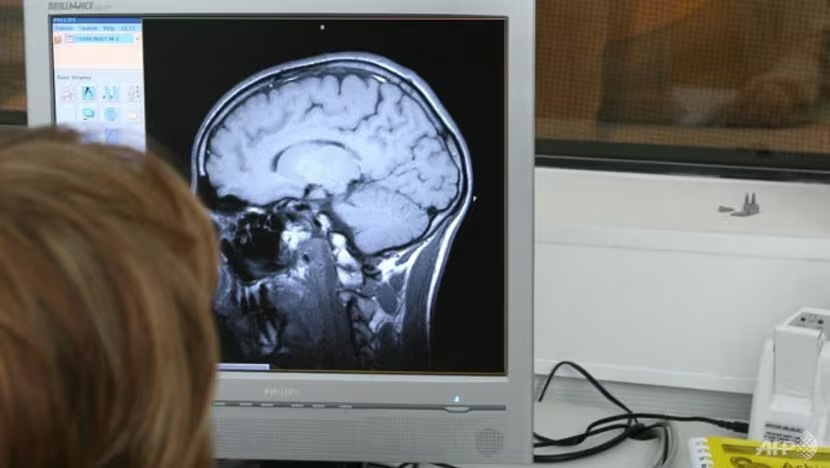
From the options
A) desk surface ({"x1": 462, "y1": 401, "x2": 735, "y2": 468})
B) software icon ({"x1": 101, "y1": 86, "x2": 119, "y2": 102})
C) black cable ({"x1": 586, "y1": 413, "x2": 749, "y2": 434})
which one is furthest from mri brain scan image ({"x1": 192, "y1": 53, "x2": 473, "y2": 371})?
black cable ({"x1": 586, "y1": 413, "x2": 749, "y2": 434})

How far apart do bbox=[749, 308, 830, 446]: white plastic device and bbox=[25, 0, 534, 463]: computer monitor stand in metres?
0.36

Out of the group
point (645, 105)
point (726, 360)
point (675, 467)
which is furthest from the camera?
point (645, 105)

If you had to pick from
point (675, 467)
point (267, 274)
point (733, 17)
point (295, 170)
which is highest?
point (733, 17)

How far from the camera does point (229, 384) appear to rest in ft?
3.91

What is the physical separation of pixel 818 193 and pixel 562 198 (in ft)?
1.28

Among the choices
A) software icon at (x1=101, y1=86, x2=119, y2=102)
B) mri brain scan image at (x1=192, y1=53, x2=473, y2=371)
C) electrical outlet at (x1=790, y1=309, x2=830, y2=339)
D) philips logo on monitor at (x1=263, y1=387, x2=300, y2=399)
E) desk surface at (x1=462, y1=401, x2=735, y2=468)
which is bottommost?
desk surface at (x1=462, y1=401, x2=735, y2=468)

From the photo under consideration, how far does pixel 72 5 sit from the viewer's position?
3.81ft

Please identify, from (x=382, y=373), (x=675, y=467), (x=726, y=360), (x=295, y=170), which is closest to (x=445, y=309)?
(x=382, y=373)

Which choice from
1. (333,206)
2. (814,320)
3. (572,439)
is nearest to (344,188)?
(333,206)

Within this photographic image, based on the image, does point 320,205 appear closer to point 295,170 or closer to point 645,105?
point 295,170

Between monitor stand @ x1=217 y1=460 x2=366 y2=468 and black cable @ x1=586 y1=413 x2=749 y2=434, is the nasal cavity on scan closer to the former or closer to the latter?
monitor stand @ x1=217 y1=460 x2=366 y2=468

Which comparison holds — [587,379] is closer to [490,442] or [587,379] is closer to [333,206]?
[490,442]

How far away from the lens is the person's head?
54 cm

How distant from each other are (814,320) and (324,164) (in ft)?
2.21
